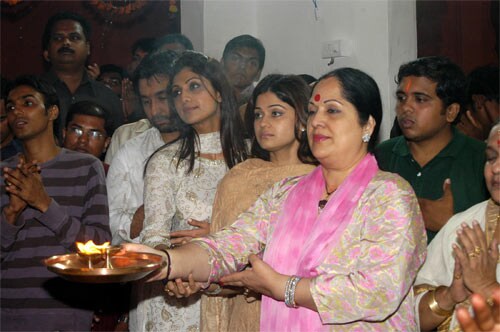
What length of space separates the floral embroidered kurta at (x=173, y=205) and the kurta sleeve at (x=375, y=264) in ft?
3.30

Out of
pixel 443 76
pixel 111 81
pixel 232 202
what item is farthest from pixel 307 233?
pixel 111 81

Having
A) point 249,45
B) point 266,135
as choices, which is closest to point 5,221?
point 266,135

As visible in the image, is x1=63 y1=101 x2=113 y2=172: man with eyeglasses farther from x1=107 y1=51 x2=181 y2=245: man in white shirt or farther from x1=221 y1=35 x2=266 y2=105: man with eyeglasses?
x1=221 y1=35 x2=266 y2=105: man with eyeglasses

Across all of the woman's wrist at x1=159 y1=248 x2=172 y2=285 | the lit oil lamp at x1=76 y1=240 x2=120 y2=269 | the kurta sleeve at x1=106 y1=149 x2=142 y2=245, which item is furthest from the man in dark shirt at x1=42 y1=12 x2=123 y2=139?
the lit oil lamp at x1=76 y1=240 x2=120 y2=269

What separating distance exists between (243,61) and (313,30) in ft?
2.14

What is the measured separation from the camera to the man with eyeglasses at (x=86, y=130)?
12.9ft

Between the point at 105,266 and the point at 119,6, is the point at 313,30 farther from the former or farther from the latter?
the point at 105,266

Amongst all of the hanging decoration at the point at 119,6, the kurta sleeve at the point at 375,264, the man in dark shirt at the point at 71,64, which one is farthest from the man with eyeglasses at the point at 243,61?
the kurta sleeve at the point at 375,264

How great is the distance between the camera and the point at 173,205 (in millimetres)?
2887

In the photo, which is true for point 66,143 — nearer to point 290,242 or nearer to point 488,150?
point 290,242

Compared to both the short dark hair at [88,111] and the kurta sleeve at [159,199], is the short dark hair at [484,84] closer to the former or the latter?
the kurta sleeve at [159,199]

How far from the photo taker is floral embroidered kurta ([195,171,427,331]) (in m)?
1.92

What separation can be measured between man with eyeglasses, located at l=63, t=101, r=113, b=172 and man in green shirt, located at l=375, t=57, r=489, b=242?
1654 mm

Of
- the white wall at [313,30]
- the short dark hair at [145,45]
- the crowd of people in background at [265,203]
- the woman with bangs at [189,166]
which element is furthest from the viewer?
the short dark hair at [145,45]
